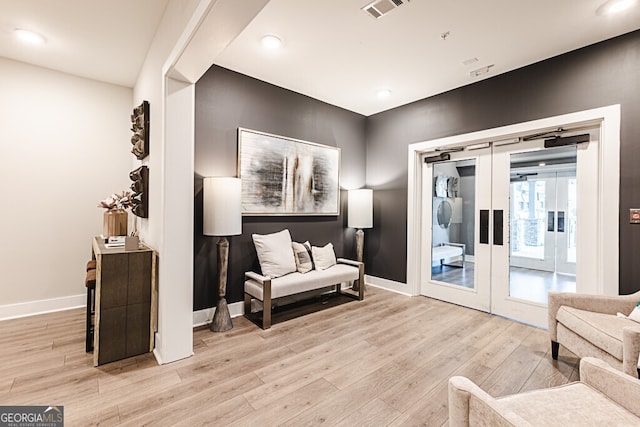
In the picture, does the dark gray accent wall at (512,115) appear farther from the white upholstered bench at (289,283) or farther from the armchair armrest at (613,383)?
the armchair armrest at (613,383)

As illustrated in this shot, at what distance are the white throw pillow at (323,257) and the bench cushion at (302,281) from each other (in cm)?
7

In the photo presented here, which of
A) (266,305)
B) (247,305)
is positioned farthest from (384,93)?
(247,305)

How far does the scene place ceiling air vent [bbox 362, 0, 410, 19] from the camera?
2240 mm

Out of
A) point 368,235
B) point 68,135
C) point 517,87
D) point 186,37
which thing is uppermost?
point 517,87

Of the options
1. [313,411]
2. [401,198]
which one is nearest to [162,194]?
[313,411]

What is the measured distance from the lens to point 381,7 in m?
2.30

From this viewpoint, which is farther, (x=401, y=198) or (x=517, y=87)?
(x=401, y=198)

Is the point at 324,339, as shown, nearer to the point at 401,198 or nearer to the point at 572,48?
the point at 401,198

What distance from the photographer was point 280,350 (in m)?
2.58

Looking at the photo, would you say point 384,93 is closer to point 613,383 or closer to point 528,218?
point 528,218

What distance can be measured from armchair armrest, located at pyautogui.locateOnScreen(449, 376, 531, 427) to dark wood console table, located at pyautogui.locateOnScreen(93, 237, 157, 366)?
7.73 feet

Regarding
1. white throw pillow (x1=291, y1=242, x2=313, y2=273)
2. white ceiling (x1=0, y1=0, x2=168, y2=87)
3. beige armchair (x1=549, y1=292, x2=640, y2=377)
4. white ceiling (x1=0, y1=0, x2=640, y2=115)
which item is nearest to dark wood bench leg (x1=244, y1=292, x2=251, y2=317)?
white throw pillow (x1=291, y1=242, x2=313, y2=273)

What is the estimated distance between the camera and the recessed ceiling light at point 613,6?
2.21m

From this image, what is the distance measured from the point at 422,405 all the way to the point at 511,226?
253cm
